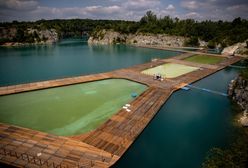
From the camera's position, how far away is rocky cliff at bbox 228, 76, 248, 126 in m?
23.2

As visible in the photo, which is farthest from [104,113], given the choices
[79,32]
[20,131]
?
[79,32]

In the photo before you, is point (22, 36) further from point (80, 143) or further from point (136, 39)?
point (80, 143)

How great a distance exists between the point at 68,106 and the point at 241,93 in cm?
2215

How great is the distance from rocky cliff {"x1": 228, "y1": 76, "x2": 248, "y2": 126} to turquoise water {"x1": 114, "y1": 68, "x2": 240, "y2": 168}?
1164 millimetres

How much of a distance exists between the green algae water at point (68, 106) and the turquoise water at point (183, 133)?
17.2 feet

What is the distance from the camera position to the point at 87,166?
14.3 metres

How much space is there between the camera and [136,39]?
98.6 m

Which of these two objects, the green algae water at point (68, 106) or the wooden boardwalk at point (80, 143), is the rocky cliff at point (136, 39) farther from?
the wooden boardwalk at point (80, 143)

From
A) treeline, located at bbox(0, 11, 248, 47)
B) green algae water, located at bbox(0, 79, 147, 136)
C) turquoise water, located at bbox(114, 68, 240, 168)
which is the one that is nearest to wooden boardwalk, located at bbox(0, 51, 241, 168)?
turquoise water, located at bbox(114, 68, 240, 168)

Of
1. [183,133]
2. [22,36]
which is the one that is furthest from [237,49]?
[22,36]

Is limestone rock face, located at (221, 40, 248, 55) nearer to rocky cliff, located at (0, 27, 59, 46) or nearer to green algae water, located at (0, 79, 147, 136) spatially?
green algae water, located at (0, 79, 147, 136)

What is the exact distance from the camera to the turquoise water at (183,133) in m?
16.2

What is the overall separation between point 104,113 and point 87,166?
29.7 feet

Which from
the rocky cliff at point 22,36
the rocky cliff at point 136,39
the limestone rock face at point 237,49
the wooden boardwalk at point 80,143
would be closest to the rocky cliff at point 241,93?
the wooden boardwalk at point 80,143
